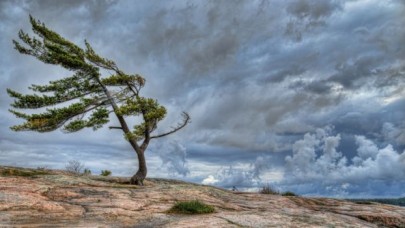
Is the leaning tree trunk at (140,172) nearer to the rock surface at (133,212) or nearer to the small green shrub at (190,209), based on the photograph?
the rock surface at (133,212)

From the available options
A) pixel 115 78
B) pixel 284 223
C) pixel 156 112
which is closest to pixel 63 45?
pixel 115 78

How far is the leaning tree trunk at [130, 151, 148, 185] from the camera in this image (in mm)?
28359

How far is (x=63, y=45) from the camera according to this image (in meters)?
30.5

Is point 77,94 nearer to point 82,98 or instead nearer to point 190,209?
point 82,98

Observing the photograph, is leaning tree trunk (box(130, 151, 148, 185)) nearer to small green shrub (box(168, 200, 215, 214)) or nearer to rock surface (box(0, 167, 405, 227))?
rock surface (box(0, 167, 405, 227))

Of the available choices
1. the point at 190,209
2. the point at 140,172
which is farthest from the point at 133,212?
the point at 140,172

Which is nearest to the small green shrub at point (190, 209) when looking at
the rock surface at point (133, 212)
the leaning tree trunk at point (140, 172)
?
the rock surface at point (133, 212)

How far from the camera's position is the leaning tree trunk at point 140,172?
1117 inches

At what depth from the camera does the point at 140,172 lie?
2897 cm

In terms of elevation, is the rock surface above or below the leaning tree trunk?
below

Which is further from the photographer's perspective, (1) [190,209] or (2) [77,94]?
(2) [77,94]

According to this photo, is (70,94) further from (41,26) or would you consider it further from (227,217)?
(227,217)

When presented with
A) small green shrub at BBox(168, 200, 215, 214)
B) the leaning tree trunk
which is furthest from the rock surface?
the leaning tree trunk

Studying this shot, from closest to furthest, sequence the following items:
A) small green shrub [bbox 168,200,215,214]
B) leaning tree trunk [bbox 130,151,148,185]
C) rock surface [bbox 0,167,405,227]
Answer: rock surface [bbox 0,167,405,227] < small green shrub [bbox 168,200,215,214] < leaning tree trunk [bbox 130,151,148,185]
